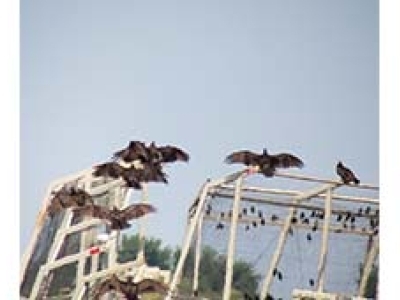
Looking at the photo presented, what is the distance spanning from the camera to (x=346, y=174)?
109 inches

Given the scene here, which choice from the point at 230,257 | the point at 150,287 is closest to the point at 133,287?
the point at 150,287

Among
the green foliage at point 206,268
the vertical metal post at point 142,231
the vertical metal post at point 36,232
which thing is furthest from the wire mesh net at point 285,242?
the vertical metal post at point 36,232

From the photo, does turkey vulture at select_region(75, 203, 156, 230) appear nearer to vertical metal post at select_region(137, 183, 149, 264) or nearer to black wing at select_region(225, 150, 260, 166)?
vertical metal post at select_region(137, 183, 149, 264)

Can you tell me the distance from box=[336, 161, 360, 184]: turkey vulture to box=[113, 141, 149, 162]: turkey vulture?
23.0 inches

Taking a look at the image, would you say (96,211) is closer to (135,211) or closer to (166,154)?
(135,211)

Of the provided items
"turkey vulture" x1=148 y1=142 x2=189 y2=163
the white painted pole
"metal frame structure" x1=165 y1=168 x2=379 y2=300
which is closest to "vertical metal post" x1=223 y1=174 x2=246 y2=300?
"metal frame structure" x1=165 y1=168 x2=379 y2=300

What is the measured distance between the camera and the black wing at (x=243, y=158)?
2768 mm

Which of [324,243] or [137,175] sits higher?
[137,175]

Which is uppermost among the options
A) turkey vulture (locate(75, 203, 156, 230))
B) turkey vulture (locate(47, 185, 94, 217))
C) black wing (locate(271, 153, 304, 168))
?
black wing (locate(271, 153, 304, 168))

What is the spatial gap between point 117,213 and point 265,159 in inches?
18.9

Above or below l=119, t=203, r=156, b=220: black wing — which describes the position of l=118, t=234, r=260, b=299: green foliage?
below

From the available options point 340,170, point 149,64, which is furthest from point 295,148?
point 149,64

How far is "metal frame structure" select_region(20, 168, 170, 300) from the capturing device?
9.10 ft

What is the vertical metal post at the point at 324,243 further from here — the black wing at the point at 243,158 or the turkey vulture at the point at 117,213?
the turkey vulture at the point at 117,213
